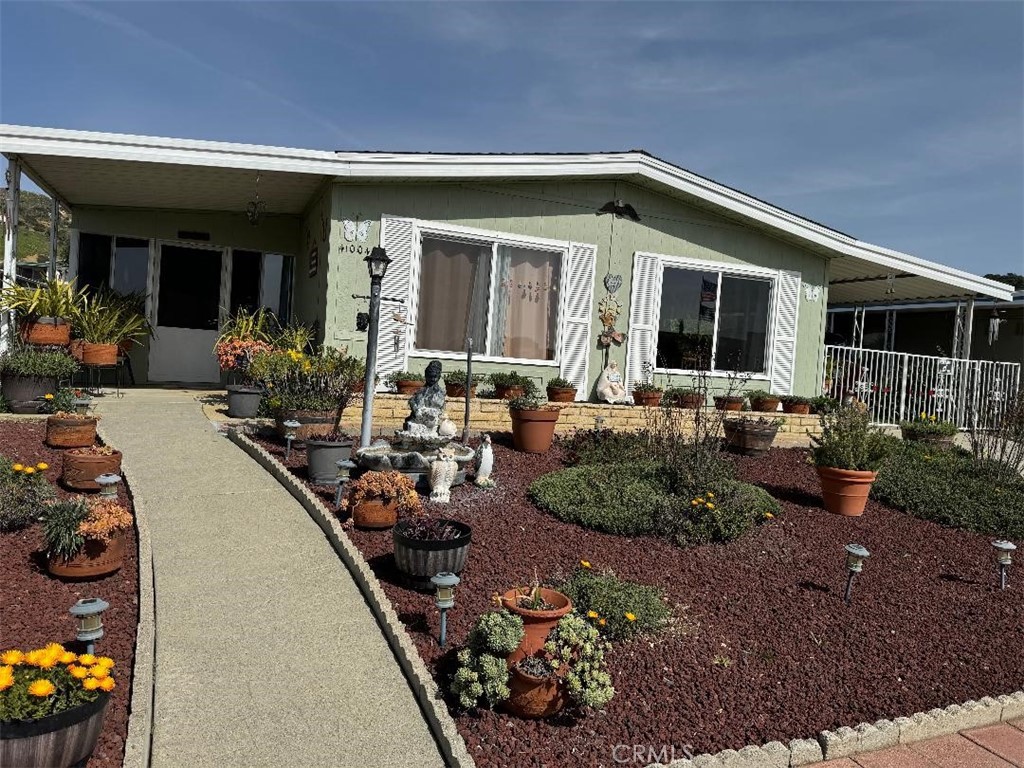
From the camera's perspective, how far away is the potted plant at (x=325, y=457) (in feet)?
18.7

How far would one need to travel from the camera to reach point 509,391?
895 centimetres

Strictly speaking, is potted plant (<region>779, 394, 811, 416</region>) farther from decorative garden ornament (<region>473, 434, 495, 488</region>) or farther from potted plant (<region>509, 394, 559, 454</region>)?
decorative garden ornament (<region>473, 434, 495, 488</region>)

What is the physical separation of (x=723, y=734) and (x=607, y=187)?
26.8 ft

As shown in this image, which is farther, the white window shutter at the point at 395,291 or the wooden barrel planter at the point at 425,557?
the white window shutter at the point at 395,291

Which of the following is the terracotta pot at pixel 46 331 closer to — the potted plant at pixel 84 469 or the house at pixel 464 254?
the house at pixel 464 254

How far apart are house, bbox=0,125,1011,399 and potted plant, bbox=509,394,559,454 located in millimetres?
2048

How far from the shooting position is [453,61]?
399 inches

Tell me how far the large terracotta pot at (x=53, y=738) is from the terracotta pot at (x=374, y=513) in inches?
92.9

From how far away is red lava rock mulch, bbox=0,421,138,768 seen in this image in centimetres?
290

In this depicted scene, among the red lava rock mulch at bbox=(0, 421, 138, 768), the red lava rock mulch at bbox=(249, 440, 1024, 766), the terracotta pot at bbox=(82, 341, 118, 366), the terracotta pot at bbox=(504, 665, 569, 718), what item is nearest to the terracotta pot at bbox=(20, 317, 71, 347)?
the terracotta pot at bbox=(82, 341, 118, 366)

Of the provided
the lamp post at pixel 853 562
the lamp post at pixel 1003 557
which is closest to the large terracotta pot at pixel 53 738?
the lamp post at pixel 853 562

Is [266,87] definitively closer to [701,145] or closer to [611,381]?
A: [611,381]

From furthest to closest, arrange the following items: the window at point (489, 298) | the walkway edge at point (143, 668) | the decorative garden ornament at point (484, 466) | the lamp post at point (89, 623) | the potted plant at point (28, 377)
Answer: the window at point (489, 298), the potted plant at point (28, 377), the decorative garden ornament at point (484, 466), the lamp post at point (89, 623), the walkway edge at point (143, 668)

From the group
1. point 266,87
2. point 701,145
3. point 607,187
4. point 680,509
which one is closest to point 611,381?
point 607,187
